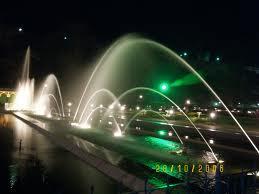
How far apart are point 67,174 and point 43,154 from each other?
4863 mm

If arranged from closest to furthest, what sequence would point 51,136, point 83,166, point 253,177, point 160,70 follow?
point 253,177 < point 83,166 < point 51,136 < point 160,70

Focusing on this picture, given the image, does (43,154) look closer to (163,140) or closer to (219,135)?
(163,140)

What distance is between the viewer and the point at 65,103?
78312 mm

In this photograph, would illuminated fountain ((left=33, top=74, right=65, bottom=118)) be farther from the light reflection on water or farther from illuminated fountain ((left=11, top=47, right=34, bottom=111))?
the light reflection on water

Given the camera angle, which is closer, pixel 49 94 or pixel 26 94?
pixel 26 94

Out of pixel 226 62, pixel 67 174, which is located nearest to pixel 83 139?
pixel 67 174
